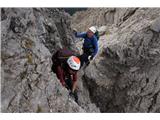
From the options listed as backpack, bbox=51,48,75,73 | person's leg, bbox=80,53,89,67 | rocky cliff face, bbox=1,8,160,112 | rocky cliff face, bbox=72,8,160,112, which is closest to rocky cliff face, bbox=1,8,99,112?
rocky cliff face, bbox=1,8,160,112

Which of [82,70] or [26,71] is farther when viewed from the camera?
[82,70]

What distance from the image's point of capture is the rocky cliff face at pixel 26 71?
46.0 ft

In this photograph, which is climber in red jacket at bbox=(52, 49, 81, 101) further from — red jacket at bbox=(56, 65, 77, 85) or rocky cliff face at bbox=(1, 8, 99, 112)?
rocky cliff face at bbox=(1, 8, 99, 112)

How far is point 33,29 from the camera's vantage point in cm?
1588

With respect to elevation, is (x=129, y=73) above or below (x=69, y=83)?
below

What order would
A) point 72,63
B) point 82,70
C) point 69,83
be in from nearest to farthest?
point 72,63
point 69,83
point 82,70

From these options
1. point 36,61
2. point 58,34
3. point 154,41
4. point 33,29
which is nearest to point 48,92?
point 36,61

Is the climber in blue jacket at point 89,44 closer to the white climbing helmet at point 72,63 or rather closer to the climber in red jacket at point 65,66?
the climber in red jacket at point 65,66

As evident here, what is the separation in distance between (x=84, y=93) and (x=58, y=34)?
3.48m

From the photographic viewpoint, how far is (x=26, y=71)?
14914mm

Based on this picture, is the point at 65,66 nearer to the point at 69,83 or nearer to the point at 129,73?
the point at 69,83

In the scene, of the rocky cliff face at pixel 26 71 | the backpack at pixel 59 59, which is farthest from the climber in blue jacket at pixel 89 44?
the rocky cliff face at pixel 26 71

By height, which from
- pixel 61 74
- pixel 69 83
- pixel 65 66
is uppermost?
pixel 65 66

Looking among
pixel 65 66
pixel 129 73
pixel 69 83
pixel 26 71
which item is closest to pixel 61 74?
pixel 65 66
